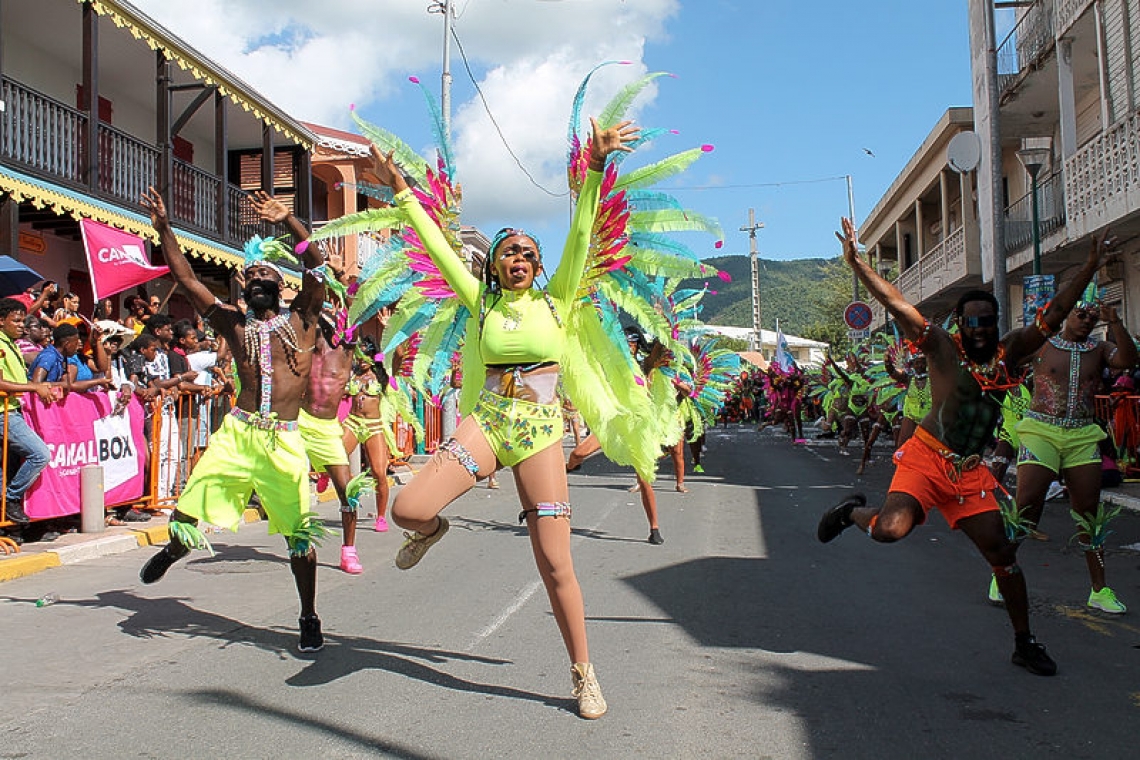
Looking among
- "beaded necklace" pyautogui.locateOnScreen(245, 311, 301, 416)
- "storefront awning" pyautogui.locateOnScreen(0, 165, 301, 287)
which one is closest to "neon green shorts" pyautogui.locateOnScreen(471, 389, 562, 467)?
"beaded necklace" pyautogui.locateOnScreen(245, 311, 301, 416)

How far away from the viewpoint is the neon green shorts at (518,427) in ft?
13.2

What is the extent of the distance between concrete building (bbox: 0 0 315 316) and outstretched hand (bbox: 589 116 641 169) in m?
9.85

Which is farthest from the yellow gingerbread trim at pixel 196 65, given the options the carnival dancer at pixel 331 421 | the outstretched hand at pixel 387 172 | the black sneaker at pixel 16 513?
the outstretched hand at pixel 387 172

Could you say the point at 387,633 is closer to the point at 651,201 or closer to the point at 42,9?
the point at 651,201

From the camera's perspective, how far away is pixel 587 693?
12.6 feet

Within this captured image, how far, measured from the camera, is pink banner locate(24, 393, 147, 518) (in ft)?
26.6

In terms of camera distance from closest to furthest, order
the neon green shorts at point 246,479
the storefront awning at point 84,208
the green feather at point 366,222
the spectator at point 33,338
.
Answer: the green feather at point 366,222
the neon green shorts at point 246,479
the spectator at point 33,338
the storefront awning at point 84,208

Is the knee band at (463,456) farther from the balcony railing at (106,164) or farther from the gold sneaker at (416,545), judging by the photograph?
the balcony railing at (106,164)

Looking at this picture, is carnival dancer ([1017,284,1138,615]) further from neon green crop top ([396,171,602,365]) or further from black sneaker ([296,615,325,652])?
black sneaker ([296,615,325,652])

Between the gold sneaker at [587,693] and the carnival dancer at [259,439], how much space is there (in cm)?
161

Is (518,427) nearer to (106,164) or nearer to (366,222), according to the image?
(366,222)

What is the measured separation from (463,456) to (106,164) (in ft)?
41.3

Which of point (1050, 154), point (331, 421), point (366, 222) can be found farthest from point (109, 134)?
point (1050, 154)

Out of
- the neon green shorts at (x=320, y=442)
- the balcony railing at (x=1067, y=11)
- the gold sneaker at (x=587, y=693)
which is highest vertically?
the balcony railing at (x=1067, y=11)
